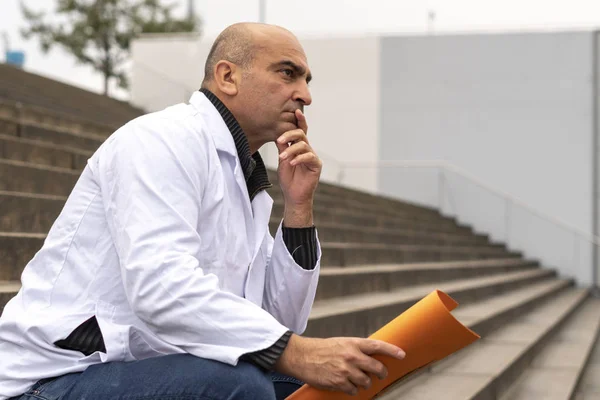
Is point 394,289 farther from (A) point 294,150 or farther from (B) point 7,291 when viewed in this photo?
(A) point 294,150

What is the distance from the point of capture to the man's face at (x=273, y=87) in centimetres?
200

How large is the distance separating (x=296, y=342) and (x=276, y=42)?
67 cm

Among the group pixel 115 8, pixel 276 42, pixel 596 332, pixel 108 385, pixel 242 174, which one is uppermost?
pixel 115 8

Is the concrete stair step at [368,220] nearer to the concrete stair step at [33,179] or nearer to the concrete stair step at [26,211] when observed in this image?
the concrete stair step at [33,179]

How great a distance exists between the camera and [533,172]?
16234 millimetres

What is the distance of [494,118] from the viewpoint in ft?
54.0

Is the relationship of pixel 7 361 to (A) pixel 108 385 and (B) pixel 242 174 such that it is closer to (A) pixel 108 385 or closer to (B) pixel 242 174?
(A) pixel 108 385

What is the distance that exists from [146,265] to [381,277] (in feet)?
15.3

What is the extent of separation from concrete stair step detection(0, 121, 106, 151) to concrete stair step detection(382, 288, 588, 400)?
8.79ft

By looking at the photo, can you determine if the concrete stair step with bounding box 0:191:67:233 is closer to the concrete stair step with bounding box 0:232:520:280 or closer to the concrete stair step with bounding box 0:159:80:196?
the concrete stair step with bounding box 0:232:520:280

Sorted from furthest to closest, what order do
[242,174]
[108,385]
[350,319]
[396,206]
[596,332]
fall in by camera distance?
1. [396,206]
2. [596,332]
3. [350,319]
4. [242,174]
5. [108,385]

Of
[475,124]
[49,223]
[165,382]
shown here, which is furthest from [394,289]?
[475,124]

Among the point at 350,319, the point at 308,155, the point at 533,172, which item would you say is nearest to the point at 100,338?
the point at 308,155

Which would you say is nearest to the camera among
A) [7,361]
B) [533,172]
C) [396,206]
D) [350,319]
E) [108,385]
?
[108,385]
